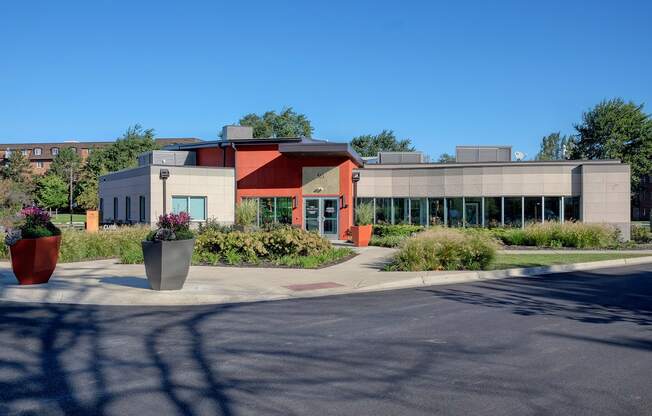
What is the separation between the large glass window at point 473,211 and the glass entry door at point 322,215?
707 centimetres

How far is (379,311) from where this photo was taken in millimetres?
9695

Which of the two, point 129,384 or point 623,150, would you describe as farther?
point 623,150

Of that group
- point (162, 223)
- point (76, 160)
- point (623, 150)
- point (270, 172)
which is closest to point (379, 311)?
point (162, 223)

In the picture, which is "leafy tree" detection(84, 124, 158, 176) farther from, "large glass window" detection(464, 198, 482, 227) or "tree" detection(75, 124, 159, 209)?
"large glass window" detection(464, 198, 482, 227)

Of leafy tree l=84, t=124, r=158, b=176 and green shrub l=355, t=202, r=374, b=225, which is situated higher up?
leafy tree l=84, t=124, r=158, b=176

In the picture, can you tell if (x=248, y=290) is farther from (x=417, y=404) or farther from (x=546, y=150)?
(x=546, y=150)

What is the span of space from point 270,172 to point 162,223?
21214mm

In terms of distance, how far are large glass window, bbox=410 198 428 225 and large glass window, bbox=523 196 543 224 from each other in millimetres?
5279

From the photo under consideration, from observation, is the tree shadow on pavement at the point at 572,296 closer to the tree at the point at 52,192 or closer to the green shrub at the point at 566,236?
the green shrub at the point at 566,236

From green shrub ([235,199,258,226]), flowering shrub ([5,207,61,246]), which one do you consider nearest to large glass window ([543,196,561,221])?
green shrub ([235,199,258,226])

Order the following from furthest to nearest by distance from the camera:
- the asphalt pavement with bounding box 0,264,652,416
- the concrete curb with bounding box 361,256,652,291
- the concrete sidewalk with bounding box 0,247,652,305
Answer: the concrete curb with bounding box 361,256,652,291
the concrete sidewalk with bounding box 0,247,652,305
the asphalt pavement with bounding box 0,264,652,416

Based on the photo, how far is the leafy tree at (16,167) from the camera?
273ft

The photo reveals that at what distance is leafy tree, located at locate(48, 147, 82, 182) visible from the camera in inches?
3236

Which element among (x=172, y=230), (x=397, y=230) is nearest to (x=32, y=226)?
(x=172, y=230)
